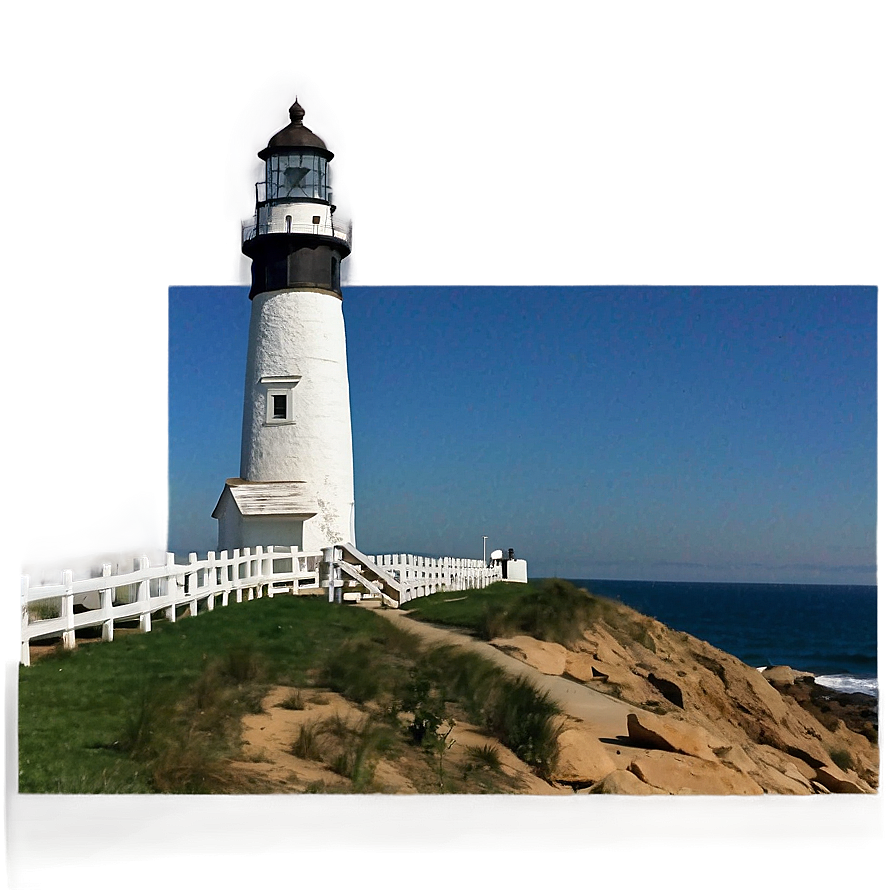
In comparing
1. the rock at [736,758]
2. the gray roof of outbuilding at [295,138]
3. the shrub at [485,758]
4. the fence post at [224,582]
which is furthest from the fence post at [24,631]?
the rock at [736,758]

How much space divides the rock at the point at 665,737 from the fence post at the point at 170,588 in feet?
14.9

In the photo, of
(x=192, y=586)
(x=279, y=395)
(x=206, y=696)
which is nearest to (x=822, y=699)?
(x=206, y=696)

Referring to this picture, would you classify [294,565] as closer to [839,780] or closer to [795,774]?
[795,774]

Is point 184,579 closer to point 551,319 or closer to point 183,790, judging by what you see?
point 183,790

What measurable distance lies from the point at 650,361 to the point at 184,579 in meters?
5.13

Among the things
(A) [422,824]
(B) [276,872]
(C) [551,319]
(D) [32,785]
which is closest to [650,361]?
(C) [551,319]

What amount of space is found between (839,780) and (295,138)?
8.70m

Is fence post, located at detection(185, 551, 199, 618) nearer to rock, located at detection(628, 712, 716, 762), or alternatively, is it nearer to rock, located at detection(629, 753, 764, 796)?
rock, located at detection(628, 712, 716, 762)

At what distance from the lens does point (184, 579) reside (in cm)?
1126

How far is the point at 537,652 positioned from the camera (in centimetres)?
1045

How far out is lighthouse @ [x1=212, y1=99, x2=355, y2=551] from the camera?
12477 millimetres

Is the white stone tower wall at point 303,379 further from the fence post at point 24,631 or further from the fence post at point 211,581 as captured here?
the fence post at point 24,631

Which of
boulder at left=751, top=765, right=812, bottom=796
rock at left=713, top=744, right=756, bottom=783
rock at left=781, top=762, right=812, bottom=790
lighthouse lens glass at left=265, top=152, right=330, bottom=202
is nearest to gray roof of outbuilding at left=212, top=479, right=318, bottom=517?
lighthouse lens glass at left=265, top=152, right=330, bottom=202

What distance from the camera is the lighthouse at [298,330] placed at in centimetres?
1248
